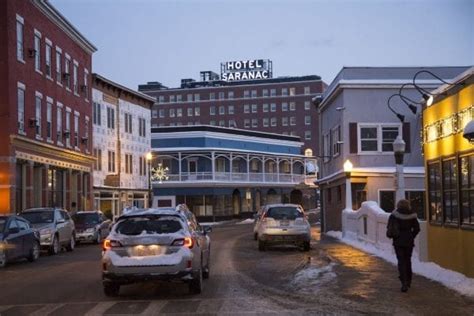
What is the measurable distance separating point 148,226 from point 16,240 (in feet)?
30.4

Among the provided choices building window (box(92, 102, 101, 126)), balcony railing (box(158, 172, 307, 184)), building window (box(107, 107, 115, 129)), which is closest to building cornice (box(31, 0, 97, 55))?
building window (box(92, 102, 101, 126))

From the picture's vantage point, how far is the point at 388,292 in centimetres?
1283

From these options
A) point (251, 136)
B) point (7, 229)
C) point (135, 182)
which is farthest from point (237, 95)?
point (7, 229)

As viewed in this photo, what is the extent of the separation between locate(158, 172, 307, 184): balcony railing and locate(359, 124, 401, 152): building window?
36.9m

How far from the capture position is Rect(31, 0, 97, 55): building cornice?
124 feet

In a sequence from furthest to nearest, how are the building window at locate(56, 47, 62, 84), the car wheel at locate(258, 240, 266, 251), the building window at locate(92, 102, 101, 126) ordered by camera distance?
the building window at locate(92, 102, 101, 126)
the building window at locate(56, 47, 62, 84)
the car wheel at locate(258, 240, 266, 251)

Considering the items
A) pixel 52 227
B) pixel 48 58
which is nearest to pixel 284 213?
pixel 52 227

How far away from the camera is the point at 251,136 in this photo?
7988cm

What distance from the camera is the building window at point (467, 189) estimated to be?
45.5 feet

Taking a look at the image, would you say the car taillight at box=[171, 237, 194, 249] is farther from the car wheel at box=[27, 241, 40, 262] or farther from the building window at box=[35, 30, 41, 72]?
the building window at box=[35, 30, 41, 72]

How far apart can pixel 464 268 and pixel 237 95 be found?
119m

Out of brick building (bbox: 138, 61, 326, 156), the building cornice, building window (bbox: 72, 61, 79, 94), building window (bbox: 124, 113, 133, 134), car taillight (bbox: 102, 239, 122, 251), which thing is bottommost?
car taillight (bbox: 102, 239, 122, 251)

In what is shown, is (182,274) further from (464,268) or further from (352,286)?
(464,268)

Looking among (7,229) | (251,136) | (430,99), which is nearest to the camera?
(430,99)
